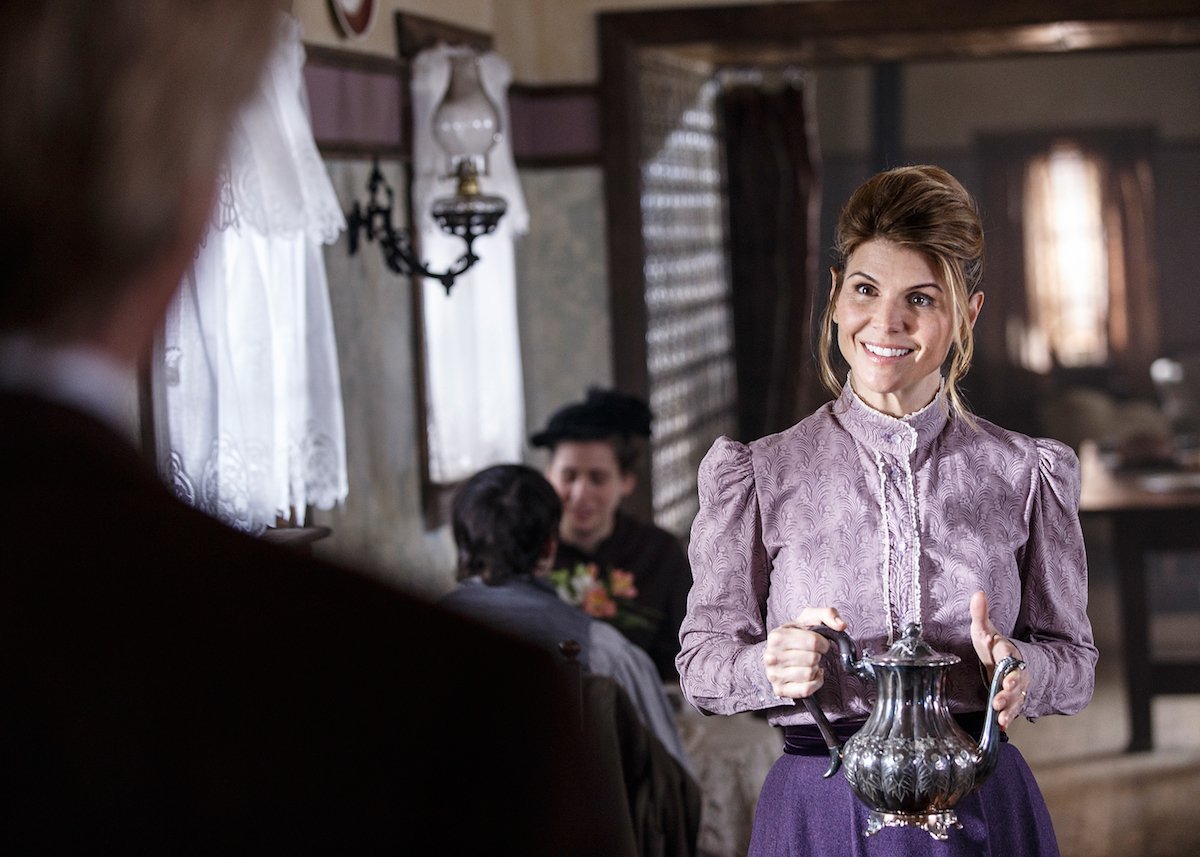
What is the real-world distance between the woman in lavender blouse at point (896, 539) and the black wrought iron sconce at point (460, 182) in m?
2.03

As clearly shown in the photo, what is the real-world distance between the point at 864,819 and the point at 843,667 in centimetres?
16

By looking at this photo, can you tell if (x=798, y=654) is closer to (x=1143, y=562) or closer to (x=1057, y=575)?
(x=1057, y=575)

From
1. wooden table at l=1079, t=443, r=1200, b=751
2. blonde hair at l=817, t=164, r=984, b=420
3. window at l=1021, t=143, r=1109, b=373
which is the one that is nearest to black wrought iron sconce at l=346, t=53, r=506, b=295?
blonde hair at l=817, t=164, r=984, b=420

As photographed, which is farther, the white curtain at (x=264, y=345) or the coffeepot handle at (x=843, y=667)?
the white curtain at (x=264, y=345)

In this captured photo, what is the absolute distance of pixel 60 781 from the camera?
0.49m

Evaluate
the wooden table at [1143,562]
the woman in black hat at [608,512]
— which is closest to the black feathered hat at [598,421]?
the woman in black hat at [608,512]

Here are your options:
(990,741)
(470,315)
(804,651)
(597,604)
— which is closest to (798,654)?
(804,651)

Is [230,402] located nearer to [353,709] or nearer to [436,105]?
[436,105]

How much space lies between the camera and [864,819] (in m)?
1.55

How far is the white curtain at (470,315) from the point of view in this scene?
4.00m

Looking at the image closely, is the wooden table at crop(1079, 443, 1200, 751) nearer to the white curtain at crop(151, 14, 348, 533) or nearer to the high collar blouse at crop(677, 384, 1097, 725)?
the white curtain at crop(151, 14, 348, 533)

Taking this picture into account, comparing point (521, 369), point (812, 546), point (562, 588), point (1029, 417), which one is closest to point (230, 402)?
point (562, 588)

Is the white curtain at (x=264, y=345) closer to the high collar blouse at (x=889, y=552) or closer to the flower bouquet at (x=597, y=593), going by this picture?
the flower bouquet at (x=597, y=593)

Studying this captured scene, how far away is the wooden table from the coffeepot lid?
3.96 metres
